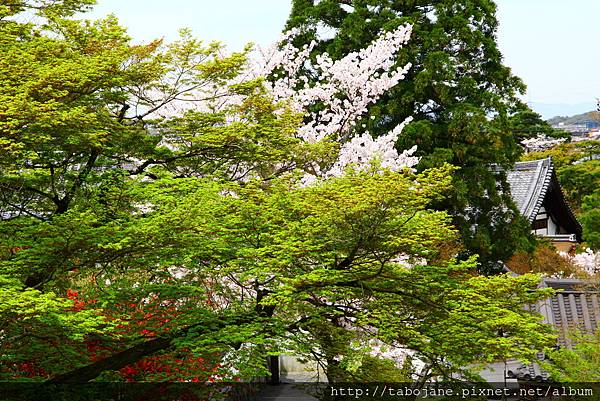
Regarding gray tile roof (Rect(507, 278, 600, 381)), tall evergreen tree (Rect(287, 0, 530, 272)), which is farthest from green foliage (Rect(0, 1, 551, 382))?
tall evergreen tree (Rect(287, 0, 530, 272))

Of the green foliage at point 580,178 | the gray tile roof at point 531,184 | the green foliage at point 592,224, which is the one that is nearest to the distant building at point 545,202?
the gray tile roof at point 531,184

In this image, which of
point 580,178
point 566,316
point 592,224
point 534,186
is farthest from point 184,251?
point 580,178

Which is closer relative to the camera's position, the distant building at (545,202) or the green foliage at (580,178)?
the distant building at (545,202)

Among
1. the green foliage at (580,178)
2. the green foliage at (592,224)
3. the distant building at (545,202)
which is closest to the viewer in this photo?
the green foliage at (592,224)

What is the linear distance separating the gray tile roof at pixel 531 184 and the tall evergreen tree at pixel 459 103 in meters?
10.2

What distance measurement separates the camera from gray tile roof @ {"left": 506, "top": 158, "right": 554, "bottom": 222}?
1085 inches

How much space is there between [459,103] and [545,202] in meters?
16.2

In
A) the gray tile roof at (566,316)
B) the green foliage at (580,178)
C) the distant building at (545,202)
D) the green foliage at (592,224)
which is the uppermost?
the green foliage at (580,178)

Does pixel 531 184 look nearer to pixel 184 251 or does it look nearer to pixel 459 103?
pixel 459 103

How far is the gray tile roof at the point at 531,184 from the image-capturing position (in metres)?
27.6

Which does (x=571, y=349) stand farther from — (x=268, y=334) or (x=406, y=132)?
(x=406, y=132)

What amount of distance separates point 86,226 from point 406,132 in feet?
34.8

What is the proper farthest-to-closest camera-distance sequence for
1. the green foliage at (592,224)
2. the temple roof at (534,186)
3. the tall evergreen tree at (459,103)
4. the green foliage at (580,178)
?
the green foliage at (580,178)
the temple roof at (534,186)
the green foliage at (592,224)
the tall evergreen tree at (459,103)

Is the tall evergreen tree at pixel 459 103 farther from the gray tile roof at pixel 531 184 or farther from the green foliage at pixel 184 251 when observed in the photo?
the gray tile roof at pixel 531 184
